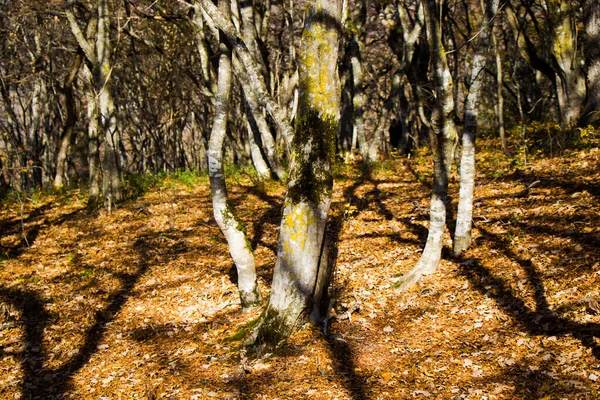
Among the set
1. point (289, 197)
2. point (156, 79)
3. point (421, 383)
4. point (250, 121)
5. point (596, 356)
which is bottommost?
point (421, 383)

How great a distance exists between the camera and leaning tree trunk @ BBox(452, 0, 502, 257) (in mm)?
6492

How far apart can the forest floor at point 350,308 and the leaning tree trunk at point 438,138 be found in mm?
307

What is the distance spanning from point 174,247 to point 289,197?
505cm

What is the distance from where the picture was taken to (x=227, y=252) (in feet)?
30.9

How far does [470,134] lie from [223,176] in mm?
3628

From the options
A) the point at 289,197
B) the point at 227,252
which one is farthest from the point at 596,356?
the point at 227,252

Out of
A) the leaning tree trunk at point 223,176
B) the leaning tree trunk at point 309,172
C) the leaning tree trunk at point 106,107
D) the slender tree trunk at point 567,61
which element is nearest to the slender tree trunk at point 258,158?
the leaning tree trunk at point 106,107

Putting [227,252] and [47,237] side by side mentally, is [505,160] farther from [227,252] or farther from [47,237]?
[47,237]

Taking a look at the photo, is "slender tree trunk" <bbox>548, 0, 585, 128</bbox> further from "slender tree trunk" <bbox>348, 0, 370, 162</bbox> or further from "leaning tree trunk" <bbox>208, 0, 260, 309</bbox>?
"leaning tree trunk" <bbox>208, 0, 260, 309</bbox>

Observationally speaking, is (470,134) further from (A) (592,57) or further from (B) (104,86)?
(B) (104,86)

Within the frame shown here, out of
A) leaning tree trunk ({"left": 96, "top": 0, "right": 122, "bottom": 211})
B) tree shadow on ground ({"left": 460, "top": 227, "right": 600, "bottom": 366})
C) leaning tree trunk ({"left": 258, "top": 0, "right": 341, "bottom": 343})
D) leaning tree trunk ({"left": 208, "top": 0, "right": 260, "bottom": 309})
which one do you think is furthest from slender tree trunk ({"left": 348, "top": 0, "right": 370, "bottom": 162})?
leaning tree trunk ({"left": 258, "top": 0, "right": 341, "bottom": 343})

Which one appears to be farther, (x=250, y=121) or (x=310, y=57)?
(x=250, y=121)

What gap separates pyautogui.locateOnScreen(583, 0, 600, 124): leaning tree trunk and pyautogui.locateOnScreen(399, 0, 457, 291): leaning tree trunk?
22.2 feet

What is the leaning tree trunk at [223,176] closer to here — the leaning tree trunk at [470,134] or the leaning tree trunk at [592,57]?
the leaning tree trunk at [470,134]
